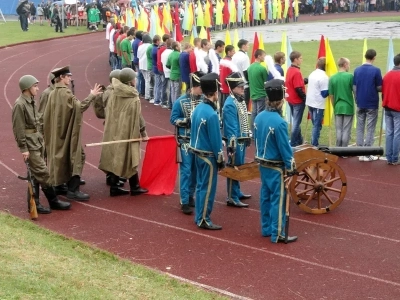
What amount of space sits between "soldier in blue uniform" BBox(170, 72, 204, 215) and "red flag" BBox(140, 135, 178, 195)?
69 cm

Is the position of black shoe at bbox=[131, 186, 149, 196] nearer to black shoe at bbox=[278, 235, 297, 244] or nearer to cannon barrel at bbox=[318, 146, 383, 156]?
cannon barrel at bbox=[318, 146, 383, 156]

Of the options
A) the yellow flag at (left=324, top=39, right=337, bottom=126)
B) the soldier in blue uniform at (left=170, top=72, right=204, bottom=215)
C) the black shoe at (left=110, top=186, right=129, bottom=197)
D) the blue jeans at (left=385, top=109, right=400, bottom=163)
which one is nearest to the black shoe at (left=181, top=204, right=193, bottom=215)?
the soldier in blue uniform at (left=170, top=72, right=204, bottom=215)

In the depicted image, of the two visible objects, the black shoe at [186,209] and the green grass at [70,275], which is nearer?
the green grass at [70,275]

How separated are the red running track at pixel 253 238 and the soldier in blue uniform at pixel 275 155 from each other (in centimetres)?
34

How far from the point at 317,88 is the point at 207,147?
5.26m

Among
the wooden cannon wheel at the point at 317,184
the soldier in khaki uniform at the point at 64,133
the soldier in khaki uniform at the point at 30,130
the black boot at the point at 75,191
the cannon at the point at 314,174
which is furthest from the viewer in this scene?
the black boot at the point at 75,191

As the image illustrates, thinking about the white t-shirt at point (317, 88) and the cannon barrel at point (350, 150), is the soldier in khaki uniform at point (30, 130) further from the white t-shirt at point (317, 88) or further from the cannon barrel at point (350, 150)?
the white t-shirt at point (317, 88)

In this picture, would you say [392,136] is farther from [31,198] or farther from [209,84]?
[31,198]

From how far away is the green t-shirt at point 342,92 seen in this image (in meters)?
14.2

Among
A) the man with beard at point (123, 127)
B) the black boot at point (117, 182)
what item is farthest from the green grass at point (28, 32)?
the man with beard at point (123, 127)

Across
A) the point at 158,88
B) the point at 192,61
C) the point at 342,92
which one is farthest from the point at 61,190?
the point at 158,88

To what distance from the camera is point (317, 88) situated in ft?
48.3

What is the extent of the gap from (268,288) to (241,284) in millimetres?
291

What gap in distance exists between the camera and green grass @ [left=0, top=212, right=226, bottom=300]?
7.35 meters
